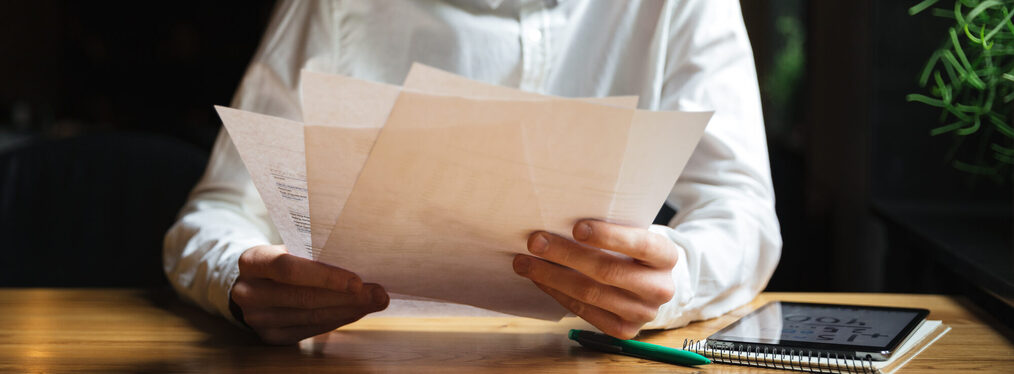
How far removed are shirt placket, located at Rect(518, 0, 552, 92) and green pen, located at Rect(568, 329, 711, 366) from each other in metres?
0.49

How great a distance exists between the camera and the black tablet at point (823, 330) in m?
0.67

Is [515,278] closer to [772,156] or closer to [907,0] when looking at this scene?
[907,0]

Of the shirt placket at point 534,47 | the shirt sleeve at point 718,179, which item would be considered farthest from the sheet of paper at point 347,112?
the shirt placket at point 534,47

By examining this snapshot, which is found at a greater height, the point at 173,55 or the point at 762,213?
the point at 762,213

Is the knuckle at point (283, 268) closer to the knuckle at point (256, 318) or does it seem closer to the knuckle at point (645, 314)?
the knuckle at point (256, 318)

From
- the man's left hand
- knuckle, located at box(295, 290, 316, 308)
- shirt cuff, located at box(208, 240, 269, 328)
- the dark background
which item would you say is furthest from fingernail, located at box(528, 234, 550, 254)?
the dark background

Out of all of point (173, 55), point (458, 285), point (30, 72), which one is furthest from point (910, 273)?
point (30, 72)

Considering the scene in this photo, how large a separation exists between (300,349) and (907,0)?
147 centimetres

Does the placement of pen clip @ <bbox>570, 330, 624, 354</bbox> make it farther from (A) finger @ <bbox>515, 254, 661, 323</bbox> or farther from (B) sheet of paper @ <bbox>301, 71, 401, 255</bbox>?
(B) sheet of paper @ <bbox>301, 71, 401, 255</bbox>

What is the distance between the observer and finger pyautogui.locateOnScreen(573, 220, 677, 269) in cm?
63

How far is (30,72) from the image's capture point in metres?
A: 6.19

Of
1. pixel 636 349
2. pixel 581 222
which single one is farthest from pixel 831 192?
pixel 581 222

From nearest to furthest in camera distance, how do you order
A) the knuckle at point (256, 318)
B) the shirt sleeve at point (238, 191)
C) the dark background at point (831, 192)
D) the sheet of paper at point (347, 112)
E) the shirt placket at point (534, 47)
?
1. the sheet of paper at point (347, 112)
2. the knuckle at point (256, 318)
3. the shirt sleeve at point (238, 191)
4. the shirt placket at point (534, 47)
5. the dark background at point (831, 192)

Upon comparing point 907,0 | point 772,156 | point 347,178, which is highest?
point 907,0
